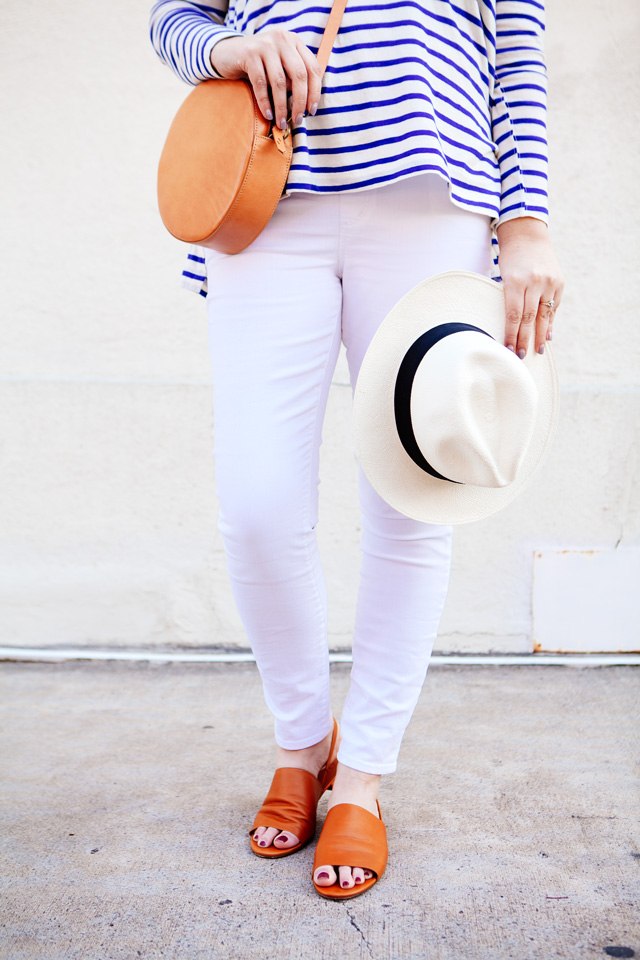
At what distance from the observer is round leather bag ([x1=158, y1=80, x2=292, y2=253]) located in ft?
3.33

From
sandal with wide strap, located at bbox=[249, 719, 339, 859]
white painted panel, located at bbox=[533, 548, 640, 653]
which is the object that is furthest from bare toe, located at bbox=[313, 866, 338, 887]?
white painted panel, located at bbox=[533, 548, 640, 653]

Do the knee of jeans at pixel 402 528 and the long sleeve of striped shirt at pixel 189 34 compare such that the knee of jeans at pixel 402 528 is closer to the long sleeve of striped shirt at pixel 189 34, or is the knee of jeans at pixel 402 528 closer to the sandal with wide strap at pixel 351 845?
the sandal with wide strap at pixel 351 845

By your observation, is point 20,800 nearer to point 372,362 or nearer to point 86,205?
point 372,362

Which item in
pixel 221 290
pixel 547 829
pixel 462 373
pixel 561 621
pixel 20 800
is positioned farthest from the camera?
pixel 561 621

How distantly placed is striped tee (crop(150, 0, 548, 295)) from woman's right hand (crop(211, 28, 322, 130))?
5 centimetres

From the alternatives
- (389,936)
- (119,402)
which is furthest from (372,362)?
(119,402)

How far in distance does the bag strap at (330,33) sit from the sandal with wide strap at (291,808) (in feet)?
3.79

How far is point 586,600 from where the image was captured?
2.26 meters

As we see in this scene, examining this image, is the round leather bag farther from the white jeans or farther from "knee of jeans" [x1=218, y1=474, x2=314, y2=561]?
"knee of jeans" [x1=218, y1=474, x2=314, y2=561]

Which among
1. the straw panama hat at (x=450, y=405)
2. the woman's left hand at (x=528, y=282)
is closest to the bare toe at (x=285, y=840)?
the straw panama hat at (x=450, y=405)

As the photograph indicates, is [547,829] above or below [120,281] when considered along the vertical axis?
below

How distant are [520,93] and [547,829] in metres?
1.29

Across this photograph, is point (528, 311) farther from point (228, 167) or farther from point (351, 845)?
point (351, 845)

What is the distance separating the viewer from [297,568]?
3.82ft
